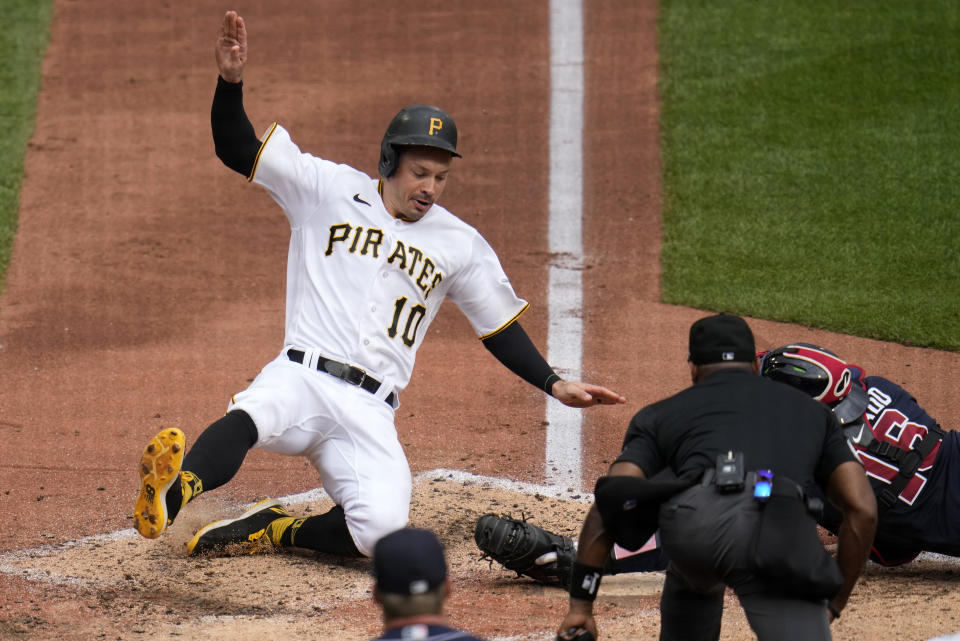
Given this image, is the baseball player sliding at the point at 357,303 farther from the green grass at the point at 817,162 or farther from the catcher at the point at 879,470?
the green grass at the point at 817,162

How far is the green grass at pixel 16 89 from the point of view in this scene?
31.1 ft

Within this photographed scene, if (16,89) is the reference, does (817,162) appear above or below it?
below

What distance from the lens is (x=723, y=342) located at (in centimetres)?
374

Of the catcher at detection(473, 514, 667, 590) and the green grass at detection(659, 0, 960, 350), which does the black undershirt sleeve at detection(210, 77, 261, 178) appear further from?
the green grass at detection(659, 0, 960, 350)

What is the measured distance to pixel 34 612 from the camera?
14.7 ft

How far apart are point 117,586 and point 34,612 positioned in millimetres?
393

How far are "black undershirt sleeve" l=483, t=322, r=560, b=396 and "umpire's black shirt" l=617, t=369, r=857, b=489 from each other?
1.30 metres

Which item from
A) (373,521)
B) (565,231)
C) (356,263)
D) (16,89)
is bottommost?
(373,521)

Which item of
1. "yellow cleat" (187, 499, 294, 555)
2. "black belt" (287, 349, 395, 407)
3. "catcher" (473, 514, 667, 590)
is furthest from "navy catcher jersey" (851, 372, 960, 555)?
"yellow cleat" (187, 499, 294, 555)

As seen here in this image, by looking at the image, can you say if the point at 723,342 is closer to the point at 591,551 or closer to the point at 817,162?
the point at 591,551

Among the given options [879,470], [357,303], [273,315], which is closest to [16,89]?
[273,315]

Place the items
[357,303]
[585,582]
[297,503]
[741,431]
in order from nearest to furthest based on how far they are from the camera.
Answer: [741,431], [585,582], [357,303], [297,503]

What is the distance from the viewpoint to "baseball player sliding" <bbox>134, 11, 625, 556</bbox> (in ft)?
15.4

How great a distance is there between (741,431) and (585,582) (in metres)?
0.66
